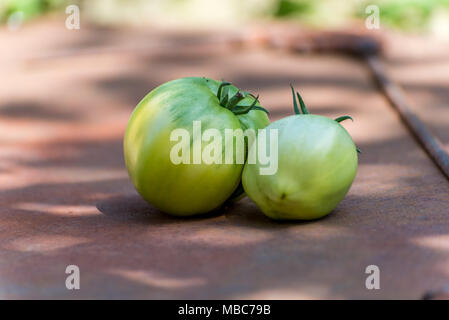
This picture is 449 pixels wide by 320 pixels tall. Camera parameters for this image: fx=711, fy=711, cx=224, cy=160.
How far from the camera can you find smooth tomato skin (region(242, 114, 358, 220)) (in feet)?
4.68

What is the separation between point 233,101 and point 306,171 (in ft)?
0.79

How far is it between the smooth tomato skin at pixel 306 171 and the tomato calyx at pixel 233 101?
0.31 ft

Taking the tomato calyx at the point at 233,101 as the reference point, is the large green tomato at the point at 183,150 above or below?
below

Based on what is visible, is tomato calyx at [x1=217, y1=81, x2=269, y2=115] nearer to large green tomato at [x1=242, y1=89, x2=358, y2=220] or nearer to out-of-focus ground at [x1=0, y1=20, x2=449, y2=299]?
large green tomato at [x1=242, y1=89, x2=358, y2=220]

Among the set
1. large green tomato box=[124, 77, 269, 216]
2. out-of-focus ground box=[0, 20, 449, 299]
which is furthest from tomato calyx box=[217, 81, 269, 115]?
out-of-focus ground box=[0, 20, 449, 299]

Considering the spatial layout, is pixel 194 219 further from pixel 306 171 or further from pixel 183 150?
pixel 306 171

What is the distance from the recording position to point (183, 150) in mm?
1489

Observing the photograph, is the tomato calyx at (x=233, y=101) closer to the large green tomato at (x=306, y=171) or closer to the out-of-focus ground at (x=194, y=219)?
the large green tomato at (x=306, y=171)

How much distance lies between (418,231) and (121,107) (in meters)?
1.83

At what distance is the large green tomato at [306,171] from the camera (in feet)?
4.68

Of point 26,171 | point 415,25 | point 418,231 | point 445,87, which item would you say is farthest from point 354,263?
point 415,25

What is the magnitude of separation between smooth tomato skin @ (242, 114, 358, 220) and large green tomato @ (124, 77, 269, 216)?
8cm

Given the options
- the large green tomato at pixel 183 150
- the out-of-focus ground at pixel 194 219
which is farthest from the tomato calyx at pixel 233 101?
the out-of-focus ground at pixel 194 219

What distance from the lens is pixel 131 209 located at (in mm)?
1722
